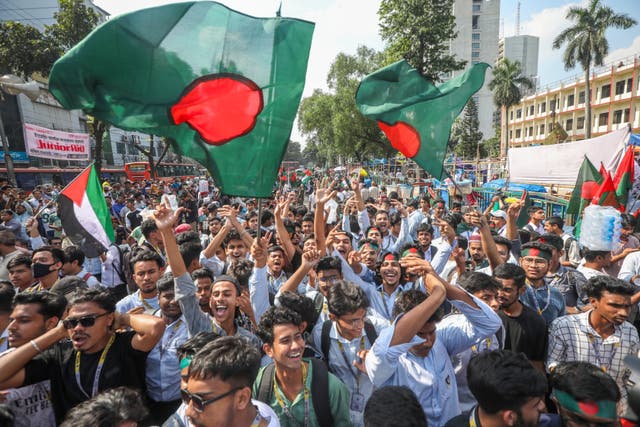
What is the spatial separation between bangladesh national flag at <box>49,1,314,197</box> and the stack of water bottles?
350 centimetres

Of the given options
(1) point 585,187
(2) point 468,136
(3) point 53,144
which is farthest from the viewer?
(2) point 468,136

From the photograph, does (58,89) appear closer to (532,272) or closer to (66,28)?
(532,272)

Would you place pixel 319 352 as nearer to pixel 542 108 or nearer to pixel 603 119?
pixel 603 119

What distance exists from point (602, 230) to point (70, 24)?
71.8ft

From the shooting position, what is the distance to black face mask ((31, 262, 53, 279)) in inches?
146

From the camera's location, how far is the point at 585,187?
6.35 meters

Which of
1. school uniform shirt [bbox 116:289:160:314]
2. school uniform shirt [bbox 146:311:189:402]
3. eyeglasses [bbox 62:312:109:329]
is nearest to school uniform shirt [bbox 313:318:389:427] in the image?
school uniform shirt [bbox 146:311:189:402]

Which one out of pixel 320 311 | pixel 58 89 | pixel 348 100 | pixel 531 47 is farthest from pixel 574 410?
pixel 531 47

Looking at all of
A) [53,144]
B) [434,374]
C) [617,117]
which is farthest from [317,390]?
[617,117]

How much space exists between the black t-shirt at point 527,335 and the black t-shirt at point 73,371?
2.62 m

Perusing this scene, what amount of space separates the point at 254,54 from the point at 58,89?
57.2 inches

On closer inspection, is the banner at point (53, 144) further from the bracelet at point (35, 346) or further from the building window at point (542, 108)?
the building window at point (542, 108)

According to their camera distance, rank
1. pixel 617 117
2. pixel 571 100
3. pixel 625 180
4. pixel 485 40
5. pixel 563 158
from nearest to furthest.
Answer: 1. pixel 625 180
2. pixel 563 158
3. pixel 617 117
4. pixel 571 100
5. pixel 485 40

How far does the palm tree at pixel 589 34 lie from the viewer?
3123cm
